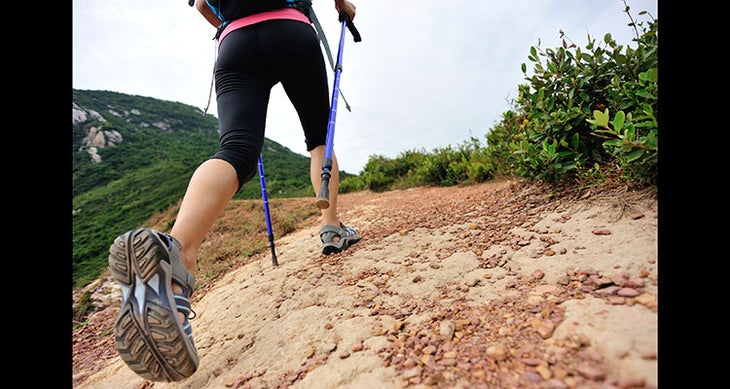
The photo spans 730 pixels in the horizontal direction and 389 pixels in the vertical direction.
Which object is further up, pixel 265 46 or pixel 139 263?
pixel 265 46

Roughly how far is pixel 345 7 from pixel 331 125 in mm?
997

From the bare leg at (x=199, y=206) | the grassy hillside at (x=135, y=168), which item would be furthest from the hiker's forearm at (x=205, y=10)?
the grassy hillside at (x=135, y=168)

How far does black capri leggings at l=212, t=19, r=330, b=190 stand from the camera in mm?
1595

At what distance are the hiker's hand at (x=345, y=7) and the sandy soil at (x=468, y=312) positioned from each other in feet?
5.61

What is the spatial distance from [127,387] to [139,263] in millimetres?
774

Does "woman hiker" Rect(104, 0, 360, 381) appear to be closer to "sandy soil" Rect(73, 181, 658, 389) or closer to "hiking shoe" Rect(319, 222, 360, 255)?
"hiking shoe" Rect(319, 222, 360, 255)

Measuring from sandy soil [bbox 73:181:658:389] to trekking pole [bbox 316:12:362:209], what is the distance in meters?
0.43

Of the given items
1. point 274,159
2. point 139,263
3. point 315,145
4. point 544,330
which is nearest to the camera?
point 544,330

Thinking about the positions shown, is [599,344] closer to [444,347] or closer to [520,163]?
[444,347]

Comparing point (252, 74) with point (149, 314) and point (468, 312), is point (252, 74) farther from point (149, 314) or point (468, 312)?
point (468, 312)
